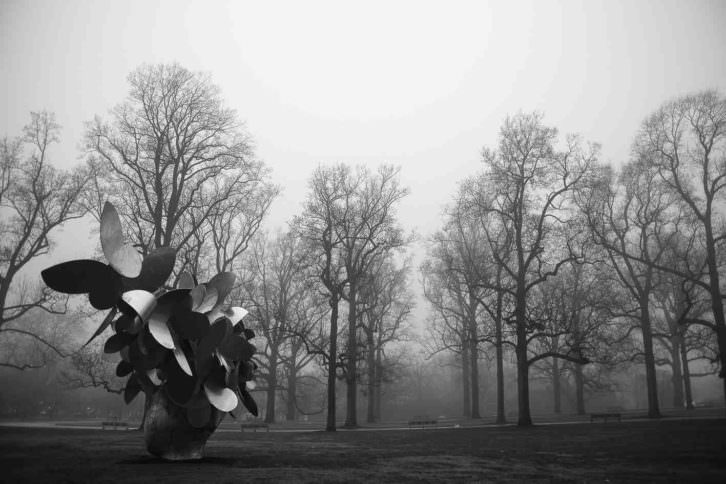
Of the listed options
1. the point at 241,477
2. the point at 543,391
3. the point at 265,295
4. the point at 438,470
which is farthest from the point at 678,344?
the point at 241,477

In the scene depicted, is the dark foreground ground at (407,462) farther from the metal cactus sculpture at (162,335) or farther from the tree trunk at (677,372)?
the tree trunk at (677,372)

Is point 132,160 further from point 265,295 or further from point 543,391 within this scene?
point 543,391

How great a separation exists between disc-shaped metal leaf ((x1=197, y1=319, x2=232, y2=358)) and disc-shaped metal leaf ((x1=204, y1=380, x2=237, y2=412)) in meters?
0.80

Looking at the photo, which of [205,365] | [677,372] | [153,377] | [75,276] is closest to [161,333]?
[153,377]

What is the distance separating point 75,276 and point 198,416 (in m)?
4.00

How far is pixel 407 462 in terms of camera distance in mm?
11641

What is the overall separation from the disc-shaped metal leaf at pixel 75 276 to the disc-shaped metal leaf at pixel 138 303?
2.49ft

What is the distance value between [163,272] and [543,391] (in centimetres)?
4661

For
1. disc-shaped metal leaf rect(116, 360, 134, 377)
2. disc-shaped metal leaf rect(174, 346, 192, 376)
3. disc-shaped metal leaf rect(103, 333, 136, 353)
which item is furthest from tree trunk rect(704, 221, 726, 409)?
disc-shaped metal leaf rect(103, 333, 136, 353)

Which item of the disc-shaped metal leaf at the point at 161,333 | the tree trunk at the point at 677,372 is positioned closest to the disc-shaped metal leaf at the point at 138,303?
the disc-shaped metal leaf at the point at 161,333

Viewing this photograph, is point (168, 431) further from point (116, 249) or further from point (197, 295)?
point (116, 249)

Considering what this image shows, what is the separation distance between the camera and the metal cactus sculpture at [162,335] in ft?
35.5

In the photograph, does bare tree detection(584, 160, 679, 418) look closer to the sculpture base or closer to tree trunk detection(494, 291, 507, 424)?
tree trunk detection(494, 291, 507, 424)

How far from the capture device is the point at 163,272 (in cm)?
1209
